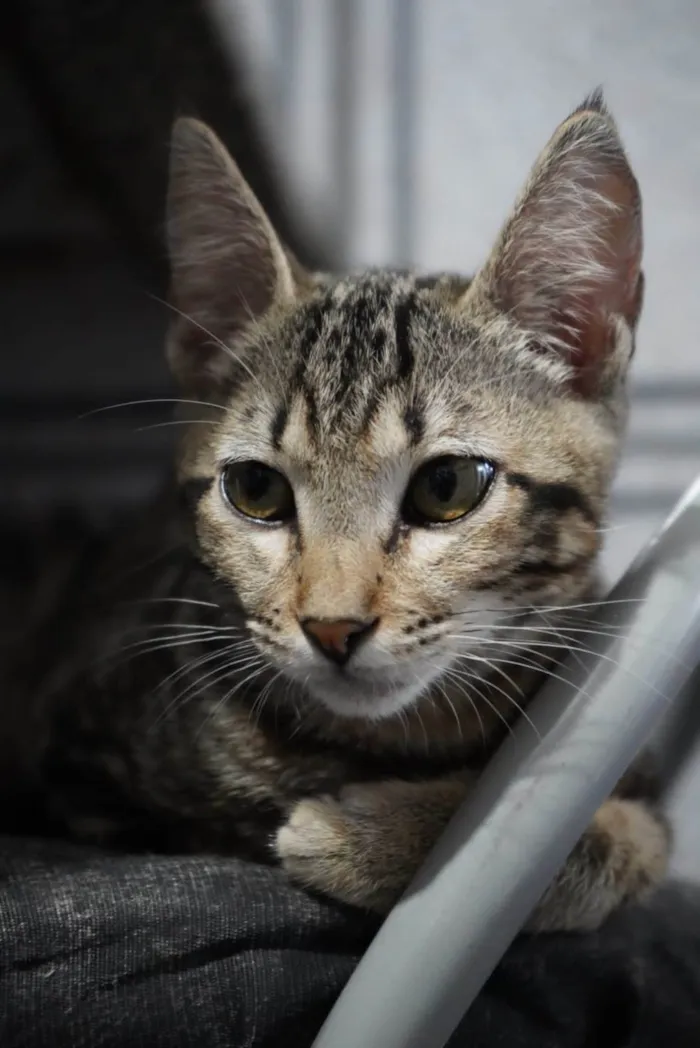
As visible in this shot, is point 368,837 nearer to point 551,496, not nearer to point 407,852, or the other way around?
point 407,852

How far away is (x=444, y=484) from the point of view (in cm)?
64

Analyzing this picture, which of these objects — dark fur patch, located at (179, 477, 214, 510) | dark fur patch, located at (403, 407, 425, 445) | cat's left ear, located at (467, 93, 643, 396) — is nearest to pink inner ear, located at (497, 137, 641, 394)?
cat's left ear, located at (467, 93, 643, 396)

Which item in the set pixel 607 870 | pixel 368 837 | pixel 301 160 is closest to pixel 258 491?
pixel 368 837

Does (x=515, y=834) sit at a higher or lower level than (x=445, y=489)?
lower

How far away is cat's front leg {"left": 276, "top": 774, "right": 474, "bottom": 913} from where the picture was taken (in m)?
0.60

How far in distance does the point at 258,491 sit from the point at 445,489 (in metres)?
0.14

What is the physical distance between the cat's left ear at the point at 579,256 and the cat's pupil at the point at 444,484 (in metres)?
0.14

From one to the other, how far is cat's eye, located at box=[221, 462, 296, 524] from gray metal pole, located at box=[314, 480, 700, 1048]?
24 cm

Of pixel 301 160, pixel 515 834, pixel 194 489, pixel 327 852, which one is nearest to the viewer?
pixel 515 834

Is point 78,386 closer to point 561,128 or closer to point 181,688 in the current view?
point 181,688

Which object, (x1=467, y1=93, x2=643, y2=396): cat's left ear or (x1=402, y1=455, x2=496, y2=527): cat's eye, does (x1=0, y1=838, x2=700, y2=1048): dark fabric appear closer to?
(x1=402, y1=455, x2=496, y2=527): cat's eye

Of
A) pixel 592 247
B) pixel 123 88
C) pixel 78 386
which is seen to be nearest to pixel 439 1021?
pixel 592 247

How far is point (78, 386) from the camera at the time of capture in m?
1.50

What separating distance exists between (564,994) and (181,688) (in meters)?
0.36
